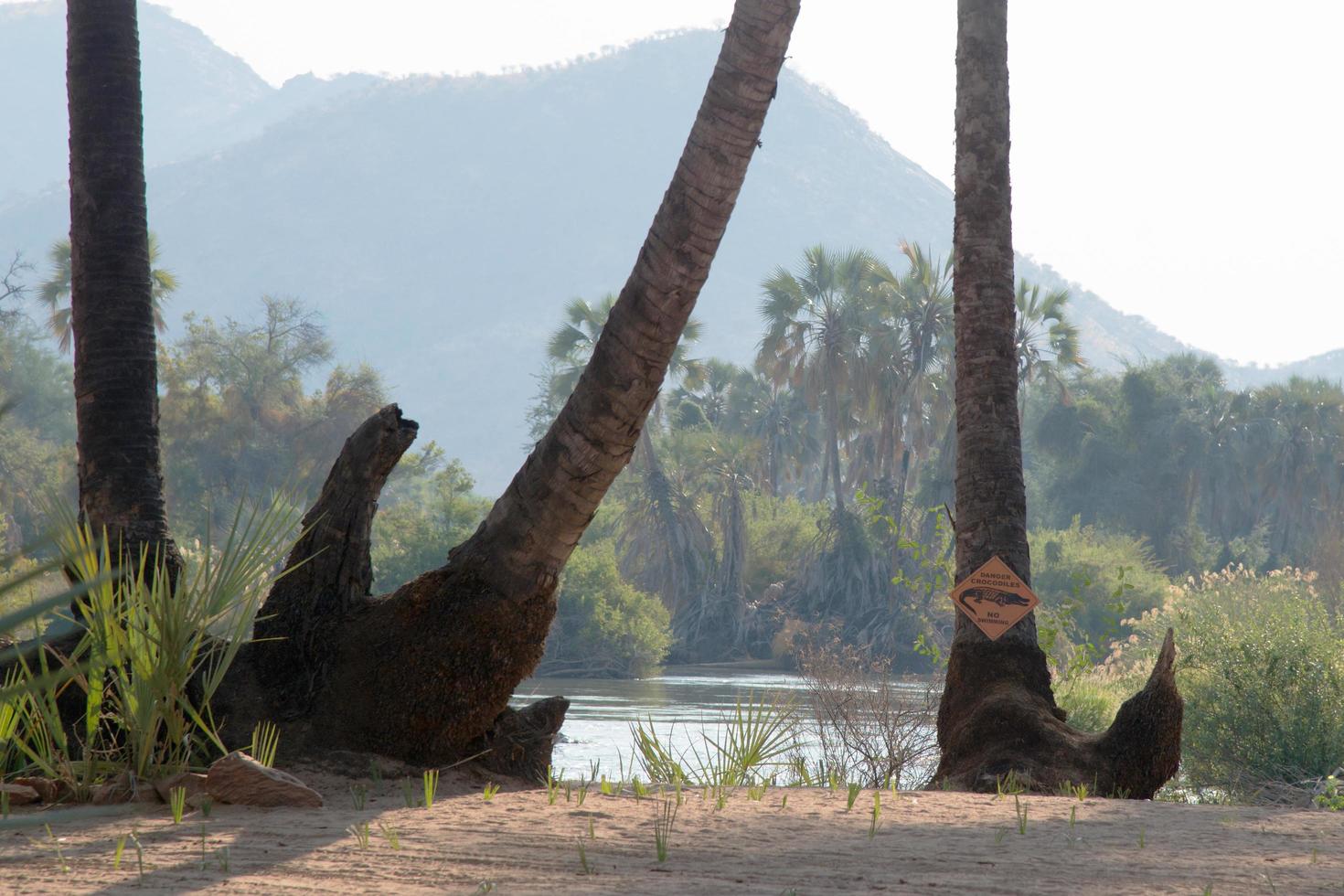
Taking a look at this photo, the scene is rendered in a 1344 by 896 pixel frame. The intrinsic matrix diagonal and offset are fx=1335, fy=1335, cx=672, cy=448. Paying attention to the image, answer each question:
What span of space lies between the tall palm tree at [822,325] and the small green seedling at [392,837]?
36.1 m

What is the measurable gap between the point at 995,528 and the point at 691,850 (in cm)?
418

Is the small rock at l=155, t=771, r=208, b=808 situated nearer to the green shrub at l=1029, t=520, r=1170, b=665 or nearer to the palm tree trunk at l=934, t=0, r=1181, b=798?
the palm tree trunk at l=934, t=0, r=1181, b=798

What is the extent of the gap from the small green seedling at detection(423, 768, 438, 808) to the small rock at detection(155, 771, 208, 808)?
78 cm

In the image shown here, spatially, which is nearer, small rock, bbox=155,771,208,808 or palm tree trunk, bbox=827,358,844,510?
small rock, bbox=155,771,208,808

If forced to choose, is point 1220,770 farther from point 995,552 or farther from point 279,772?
point 279,772

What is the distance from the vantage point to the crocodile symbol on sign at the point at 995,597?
747cm

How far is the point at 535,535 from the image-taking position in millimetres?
5754

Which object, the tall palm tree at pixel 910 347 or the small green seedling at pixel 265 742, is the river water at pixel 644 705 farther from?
the tall palm tree at pixel 910 347

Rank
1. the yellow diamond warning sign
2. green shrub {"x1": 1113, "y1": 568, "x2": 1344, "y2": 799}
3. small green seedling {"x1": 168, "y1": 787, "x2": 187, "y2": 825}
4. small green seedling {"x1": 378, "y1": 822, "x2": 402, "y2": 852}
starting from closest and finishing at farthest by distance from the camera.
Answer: small green seedling {"x1": 378, "y1": 822, "x2": 402, "y2": 852}, small green seedling {"x1": 168, "y1": 787, "x2": 187, "y2": 825}, the yellow diamond warning sign, green shrub {"x1": 1113, "y1": 568, "x2": 1344, "y2": 799}

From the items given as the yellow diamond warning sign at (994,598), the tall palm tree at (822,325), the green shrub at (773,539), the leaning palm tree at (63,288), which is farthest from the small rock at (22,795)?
the green shrub at (773,539)

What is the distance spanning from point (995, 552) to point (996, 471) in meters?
0.47

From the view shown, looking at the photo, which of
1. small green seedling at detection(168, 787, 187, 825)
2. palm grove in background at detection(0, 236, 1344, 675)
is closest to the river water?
palm grove in background at detection(0, 236, 1344, 675)

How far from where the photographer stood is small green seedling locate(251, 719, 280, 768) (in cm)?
532

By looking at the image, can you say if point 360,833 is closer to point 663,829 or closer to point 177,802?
point 177,802
